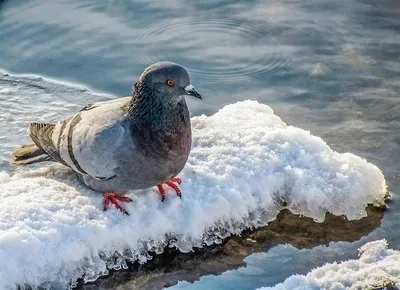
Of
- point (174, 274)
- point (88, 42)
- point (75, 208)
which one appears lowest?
point (174, 274)

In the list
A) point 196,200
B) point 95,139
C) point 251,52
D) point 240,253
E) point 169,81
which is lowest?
point 240,253

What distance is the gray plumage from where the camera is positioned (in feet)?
17.0

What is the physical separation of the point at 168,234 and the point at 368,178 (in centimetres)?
137

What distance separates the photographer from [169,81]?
519 cm

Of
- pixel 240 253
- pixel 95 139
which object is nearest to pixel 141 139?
pixel 95 139

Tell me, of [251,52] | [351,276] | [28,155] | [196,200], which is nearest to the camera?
[351,276]

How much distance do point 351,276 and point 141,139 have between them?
57.1 inches

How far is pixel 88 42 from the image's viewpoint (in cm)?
791

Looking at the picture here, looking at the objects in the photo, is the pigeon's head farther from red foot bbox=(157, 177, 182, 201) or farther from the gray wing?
red foot bbox=(157, 177, 182, 201)

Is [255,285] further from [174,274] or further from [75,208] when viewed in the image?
[75,208]

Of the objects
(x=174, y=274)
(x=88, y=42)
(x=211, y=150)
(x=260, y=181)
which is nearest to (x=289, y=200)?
(x=260, y=181)

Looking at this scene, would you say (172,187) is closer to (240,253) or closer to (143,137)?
(143,137)

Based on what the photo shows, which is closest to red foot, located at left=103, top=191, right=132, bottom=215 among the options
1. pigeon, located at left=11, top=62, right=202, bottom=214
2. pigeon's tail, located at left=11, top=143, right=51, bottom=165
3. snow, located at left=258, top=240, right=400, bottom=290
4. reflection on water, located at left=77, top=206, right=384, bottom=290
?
pigeon, located at left=11, top=62, right=202, bottom=214

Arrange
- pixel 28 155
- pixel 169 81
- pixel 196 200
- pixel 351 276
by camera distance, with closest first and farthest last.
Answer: pixel 351 276, pixel 169 81, pixel 196 200, pixel 28 155
